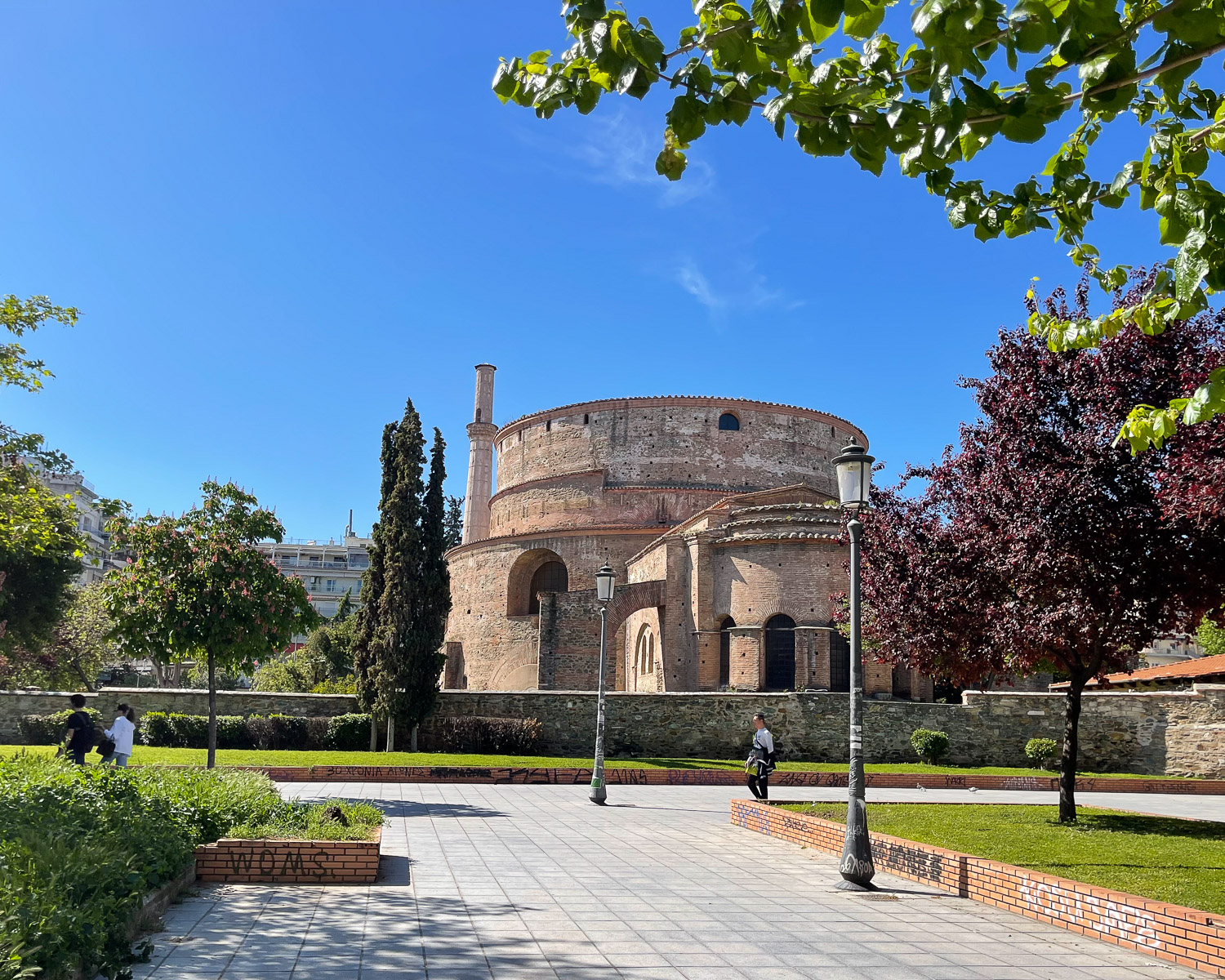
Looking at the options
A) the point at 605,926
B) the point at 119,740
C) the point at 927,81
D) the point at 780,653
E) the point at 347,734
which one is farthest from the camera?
the point at 780,653

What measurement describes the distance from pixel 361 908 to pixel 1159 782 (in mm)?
20268

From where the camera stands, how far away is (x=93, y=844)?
6477 millimetres

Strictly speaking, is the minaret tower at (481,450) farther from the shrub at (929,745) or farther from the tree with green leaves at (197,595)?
the tree with green leaves at (197,595)

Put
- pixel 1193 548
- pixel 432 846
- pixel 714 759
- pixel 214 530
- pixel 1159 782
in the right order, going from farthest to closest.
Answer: pixel 714 759, pixel 1159 782, pixel 214 530, pixel 1193 548, pixel 432 846

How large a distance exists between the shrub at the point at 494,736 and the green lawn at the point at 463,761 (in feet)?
1.88

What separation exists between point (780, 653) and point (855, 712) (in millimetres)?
18922

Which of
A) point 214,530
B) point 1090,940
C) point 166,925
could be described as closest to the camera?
point 166,925

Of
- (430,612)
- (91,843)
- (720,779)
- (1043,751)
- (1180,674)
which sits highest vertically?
(430,612)

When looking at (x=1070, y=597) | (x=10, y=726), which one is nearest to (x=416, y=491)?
(x=10, y=726)

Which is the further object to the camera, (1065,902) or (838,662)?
(838,662)

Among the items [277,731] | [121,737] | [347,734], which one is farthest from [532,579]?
[121,737]

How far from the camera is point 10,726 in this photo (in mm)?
26000

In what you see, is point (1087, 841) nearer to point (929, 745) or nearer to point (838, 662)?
point (929, 745)

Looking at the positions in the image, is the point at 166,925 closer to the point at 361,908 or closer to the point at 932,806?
the point at 361,908
